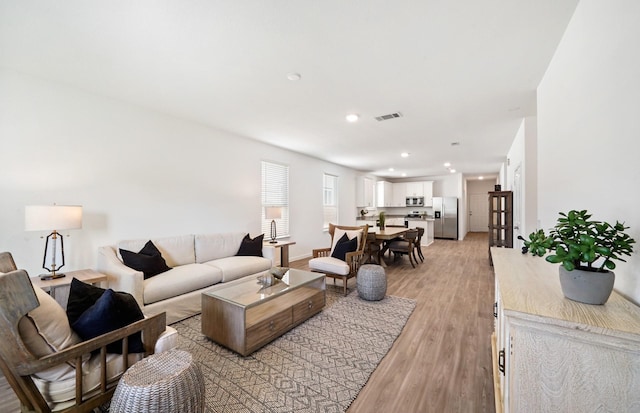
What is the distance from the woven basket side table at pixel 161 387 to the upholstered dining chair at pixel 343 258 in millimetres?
2482

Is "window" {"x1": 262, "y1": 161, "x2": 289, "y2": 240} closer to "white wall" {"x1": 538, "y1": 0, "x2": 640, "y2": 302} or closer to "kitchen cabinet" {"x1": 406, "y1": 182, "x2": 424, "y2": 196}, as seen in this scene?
"white wall" {"x1": 538, "y1": 0, "x2": 640, "y2": 302}

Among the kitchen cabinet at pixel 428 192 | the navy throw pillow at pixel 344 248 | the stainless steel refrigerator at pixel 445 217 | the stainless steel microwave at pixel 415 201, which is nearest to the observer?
the navy throw pillow at pixel 344 248

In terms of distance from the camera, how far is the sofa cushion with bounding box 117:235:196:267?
325cm

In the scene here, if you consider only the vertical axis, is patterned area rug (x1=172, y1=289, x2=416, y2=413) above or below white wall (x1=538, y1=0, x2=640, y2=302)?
below

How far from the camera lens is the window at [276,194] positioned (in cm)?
530

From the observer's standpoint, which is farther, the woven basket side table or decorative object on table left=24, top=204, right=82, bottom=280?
decorative object on table left=24, top=204, right=82, bottom=280

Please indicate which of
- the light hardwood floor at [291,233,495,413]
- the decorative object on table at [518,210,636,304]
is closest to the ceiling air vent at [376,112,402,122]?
the light hardwood floor at [291,233,495,413]

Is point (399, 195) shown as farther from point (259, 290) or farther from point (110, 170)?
point (110, 170)

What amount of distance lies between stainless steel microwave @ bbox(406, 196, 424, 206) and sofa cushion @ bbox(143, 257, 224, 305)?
891cm

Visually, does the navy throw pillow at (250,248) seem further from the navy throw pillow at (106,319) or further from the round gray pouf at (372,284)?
the navy throw pillow at (106,319)

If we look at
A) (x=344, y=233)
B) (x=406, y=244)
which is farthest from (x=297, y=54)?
(x=406, y=244)

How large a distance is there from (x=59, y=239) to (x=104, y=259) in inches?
20.1

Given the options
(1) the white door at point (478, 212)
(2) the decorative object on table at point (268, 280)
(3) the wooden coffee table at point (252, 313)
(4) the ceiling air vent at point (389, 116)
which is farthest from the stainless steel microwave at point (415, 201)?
(2) the decorative object on table at point (268, 280)

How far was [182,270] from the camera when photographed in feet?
10.5
